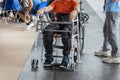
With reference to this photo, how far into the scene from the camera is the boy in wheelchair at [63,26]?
161 inches

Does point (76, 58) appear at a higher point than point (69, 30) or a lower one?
lower

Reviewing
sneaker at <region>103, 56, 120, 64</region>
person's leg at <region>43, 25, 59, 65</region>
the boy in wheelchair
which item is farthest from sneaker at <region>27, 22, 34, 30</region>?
sneaker at <region>103, 56, 120, 64</region>

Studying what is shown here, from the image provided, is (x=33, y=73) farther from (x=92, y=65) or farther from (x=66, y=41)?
(x=92, y=65)

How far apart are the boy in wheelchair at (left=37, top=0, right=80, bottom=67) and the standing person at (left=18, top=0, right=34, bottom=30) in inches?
90.9

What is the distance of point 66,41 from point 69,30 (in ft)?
0.54

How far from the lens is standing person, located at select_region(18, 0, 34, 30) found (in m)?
6.66

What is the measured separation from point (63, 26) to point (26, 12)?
3057 mm

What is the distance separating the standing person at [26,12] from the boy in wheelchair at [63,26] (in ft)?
7.57

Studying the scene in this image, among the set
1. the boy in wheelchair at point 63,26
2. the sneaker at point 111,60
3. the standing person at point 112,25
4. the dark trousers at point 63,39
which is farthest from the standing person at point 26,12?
the sneaker at point 111,60

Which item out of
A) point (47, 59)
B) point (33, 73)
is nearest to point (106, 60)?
point (47, 59)

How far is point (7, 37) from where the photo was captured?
6188 mm

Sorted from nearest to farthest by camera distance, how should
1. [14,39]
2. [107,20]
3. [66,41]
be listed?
[66,41] < [107,20] < [14,39]

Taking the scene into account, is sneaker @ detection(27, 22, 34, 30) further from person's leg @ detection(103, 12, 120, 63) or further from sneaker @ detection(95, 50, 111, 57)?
person's leg @ detection(103, 12, 120, 63)

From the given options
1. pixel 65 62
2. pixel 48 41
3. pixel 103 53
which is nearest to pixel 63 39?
pixel 48 41
